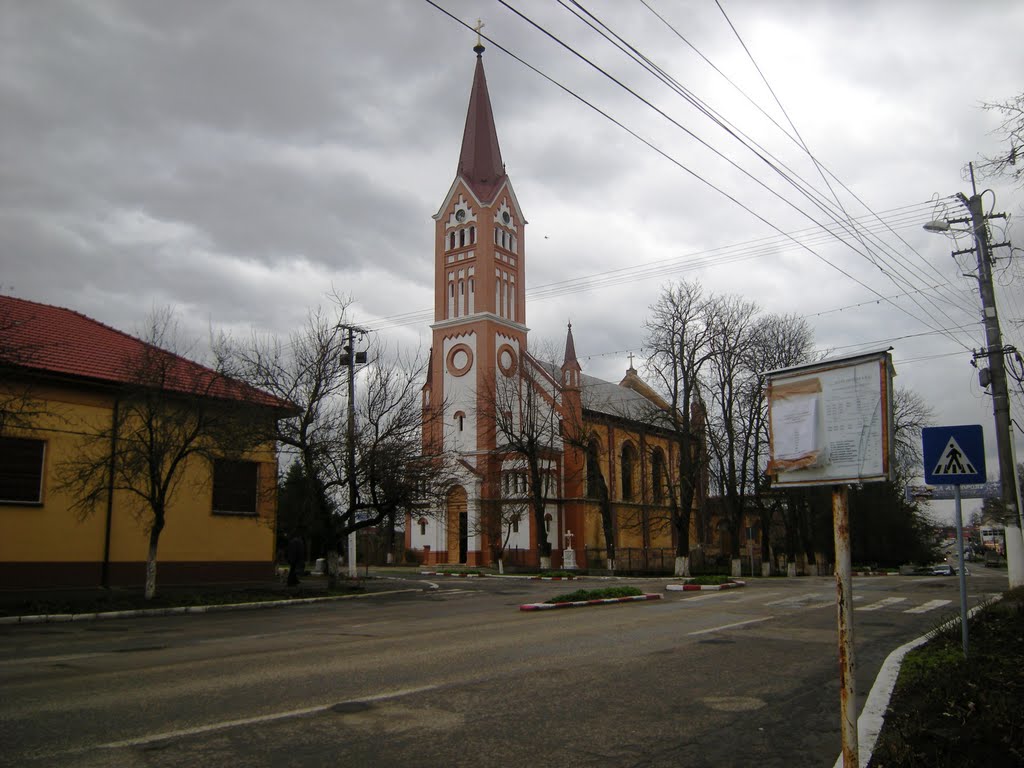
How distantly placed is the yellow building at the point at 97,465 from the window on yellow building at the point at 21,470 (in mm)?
27

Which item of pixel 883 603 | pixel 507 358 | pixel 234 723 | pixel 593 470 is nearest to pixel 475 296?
pixel 507 358

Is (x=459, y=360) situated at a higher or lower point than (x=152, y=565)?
higher

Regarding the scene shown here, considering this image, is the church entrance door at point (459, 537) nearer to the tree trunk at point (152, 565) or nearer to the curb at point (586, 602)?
the curb at point (586, 602)

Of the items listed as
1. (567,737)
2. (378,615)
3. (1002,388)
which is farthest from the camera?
(1002,388)

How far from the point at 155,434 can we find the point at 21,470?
13.9 ft

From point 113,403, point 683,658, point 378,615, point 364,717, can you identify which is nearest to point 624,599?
point 378,615

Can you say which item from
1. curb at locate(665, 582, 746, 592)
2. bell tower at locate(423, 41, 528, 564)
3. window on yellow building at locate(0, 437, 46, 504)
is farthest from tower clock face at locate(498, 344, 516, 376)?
window on yellow building at locate(0, 437, 46, 504)

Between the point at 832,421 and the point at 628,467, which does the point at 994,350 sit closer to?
the point at 832,421

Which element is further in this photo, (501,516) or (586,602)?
(501,516)

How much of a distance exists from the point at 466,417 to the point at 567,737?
4419 cm

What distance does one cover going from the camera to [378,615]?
16859 millimetres

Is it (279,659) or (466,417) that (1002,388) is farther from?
(466,417)

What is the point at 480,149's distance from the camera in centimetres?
5284

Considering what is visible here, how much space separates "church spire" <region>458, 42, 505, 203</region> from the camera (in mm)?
51750
